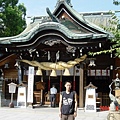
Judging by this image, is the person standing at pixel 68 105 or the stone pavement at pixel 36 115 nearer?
the person standing at pixel 68 105

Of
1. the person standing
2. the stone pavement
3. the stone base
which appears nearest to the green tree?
the stone pavement

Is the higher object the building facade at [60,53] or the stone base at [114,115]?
the building facade at [60,53]

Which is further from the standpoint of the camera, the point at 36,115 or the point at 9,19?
the point at 9,19

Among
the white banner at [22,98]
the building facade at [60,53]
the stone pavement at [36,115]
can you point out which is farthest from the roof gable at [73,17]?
the white banner at [22,98]

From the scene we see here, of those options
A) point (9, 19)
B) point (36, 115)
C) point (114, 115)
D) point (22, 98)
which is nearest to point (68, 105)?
point (114, 115)

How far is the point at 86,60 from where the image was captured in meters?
16.6

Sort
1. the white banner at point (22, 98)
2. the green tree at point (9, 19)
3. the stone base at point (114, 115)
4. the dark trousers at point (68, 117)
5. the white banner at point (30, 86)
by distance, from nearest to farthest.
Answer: the dark trousers at point (68, 117)
the stone base at point (114, 115)
the white banner at point (30, 86)
the white banner at point (22, 98)
the green tree at point (9, 19)

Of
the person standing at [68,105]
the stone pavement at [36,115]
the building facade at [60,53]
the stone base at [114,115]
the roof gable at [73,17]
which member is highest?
the roof gable at [73,17]

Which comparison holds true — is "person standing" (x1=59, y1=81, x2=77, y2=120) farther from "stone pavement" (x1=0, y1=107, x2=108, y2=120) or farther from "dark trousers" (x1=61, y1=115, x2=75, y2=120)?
"stone pavement" (x1=0, y1=107, x2=108, y2=120)

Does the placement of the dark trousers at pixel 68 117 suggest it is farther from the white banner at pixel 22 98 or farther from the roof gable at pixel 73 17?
the roof gable at pixel 73 17

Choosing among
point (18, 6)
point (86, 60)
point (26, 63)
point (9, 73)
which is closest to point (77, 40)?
point (86, 60)

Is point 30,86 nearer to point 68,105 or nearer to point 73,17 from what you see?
point 73,17

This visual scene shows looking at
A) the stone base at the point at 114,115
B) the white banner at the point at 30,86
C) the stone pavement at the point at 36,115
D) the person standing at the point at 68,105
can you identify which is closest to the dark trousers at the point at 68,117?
the person standing at the point at 68,105

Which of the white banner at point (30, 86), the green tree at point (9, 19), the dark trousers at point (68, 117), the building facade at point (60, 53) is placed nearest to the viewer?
the dark trousers at point (68, 117)
